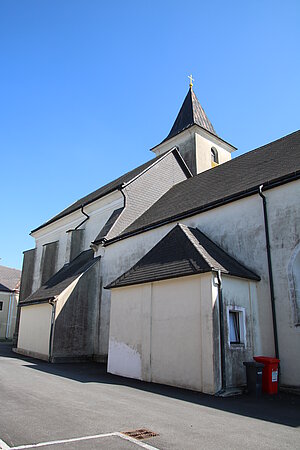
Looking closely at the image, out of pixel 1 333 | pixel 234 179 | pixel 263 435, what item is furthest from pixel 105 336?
pixel 1 333

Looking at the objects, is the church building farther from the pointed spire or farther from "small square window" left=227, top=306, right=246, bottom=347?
the pointed spire

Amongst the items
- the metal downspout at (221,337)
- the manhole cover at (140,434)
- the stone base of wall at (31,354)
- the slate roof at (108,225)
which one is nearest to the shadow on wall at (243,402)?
the metal downspout at (221,337)

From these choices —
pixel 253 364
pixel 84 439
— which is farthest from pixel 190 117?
pixel 84 439

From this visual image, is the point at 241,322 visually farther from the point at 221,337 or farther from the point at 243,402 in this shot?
the point at 243,402

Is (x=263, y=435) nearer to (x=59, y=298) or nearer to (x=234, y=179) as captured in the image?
(x=234, y=179)

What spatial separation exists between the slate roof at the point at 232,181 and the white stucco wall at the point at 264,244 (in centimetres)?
47

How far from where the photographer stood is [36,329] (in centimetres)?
1792

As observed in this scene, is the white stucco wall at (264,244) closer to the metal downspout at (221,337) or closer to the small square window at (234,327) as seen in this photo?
the small square window at (234,327)

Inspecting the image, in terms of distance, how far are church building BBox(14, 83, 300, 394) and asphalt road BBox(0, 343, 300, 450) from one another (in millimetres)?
1285

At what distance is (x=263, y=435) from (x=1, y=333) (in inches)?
1514

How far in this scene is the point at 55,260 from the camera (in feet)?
83.9

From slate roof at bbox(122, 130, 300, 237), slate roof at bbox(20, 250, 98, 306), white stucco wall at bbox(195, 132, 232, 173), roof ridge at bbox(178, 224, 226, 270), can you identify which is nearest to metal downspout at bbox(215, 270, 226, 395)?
roof ridge at bbox(178, 224, 226, 270)

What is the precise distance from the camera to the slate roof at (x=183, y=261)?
10.5 meters

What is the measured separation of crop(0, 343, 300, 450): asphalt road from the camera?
15.8 ft
